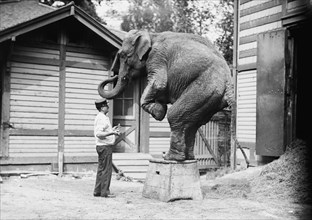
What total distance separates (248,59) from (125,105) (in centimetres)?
421

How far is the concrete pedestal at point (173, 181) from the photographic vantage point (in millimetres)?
5758

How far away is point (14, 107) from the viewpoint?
10.0 meters

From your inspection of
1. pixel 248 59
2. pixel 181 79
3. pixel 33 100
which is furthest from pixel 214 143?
pixel 181 79

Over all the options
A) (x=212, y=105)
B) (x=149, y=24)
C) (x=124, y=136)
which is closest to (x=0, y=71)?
(x=124, y=136)

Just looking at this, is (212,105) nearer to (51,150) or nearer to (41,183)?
(41,183)

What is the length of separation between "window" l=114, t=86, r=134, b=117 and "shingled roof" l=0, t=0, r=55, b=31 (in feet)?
11.8

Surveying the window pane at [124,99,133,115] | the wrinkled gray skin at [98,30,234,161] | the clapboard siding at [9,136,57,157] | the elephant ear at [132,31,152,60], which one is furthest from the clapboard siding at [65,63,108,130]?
the elephant ear at [132,31,152,60]

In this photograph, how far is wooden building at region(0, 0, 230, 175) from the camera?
32.6 ft

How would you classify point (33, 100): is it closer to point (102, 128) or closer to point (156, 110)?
point (102, 128)

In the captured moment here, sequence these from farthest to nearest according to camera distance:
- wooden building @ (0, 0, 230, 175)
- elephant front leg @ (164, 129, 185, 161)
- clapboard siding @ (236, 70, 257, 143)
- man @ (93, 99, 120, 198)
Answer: clapboard siding @ (236, 70, 257, 143), wooden building @ (0, 0, 230, 175), man @ (93, 99, 120, 198), elephant front leg @ (164, 129, 185, 161)

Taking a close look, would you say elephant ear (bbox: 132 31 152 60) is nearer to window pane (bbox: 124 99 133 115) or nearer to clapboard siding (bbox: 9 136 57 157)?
clapboard siding (bbox: 9 136 57 157)

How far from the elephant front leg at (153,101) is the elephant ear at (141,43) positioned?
53 centimetres

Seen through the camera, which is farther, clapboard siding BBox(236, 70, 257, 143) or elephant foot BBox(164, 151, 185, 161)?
clapboard siding BBox(236, 70, 257, 143)

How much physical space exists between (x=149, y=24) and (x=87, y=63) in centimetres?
1932
